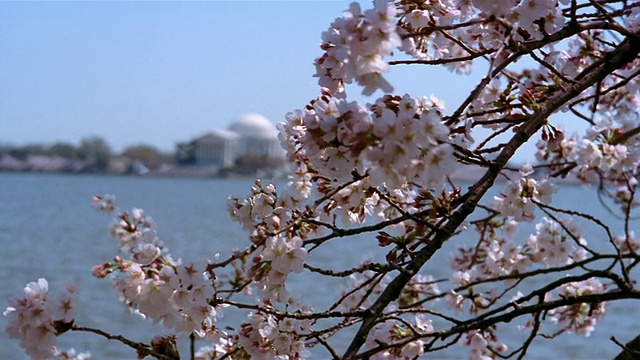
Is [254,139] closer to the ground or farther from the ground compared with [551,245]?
farther from the ground

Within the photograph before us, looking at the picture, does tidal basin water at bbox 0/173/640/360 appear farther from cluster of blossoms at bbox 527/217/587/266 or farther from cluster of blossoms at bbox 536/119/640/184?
cluster of blossoms at bbox 536/119/640/184

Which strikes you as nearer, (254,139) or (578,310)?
(578,310)

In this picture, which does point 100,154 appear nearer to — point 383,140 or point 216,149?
point 216,149

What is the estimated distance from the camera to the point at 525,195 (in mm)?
1611

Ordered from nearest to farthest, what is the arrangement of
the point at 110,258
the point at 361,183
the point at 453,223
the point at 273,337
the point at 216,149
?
the point at 453,223 < the point at 361,183 < the point at 273,337 < the point at 110,258 < the point at 216,149

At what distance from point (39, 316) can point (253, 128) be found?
69623mm

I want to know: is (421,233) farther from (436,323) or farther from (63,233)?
(63,233)

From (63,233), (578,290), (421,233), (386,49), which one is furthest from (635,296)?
(63,233)

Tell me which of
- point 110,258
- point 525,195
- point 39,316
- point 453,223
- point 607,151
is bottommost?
point 39,316

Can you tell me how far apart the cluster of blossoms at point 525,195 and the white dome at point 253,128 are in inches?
2630

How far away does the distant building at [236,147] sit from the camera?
64.8 meters

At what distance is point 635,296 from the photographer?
1.54 m

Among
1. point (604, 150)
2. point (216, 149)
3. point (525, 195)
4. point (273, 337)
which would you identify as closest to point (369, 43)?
point (273, 337)

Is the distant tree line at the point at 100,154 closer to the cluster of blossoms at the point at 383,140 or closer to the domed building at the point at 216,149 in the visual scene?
the domed building at the point at 216,149
